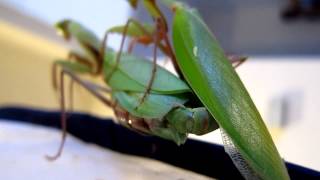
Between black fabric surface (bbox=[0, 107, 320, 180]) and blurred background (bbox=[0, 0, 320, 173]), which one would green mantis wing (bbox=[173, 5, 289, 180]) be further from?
blurred background (bbox=[0, 0, 320, 173])

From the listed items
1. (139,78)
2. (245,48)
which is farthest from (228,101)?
(245,48)

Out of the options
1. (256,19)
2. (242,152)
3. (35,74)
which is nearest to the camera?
(242,152)

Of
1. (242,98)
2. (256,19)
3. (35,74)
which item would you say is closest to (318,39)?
(256,19)

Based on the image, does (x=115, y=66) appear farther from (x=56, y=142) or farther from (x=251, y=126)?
(x=251, y=126)

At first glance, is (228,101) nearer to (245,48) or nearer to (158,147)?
(158,147)

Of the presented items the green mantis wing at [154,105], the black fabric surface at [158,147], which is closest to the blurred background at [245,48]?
the black fabric surface at [158,147]
